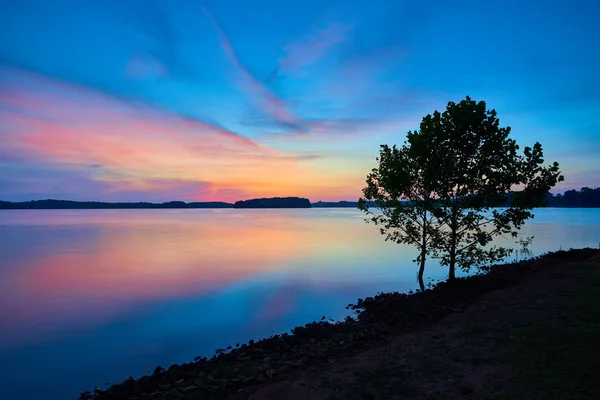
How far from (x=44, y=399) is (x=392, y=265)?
1348 inches

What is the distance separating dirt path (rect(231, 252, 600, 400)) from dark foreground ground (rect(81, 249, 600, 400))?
1.1 inches

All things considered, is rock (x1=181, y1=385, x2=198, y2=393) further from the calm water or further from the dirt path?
the calm water

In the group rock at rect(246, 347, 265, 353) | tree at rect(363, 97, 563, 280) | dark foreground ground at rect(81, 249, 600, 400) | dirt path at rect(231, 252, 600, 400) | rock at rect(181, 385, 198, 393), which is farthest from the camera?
tree at rect(363, 97, 563, 280)

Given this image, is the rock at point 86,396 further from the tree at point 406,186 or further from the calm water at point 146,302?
the tree at point 406,186

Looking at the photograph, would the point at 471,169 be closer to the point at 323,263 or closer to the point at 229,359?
the point at 229,359

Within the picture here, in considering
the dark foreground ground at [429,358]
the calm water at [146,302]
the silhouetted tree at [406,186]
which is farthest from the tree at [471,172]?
the calm water at [146,302]

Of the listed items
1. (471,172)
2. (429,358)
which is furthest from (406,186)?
(429,358)

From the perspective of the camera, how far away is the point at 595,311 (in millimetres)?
14695

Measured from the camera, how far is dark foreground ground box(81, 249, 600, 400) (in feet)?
31.3

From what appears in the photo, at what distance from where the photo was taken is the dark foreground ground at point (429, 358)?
9.55m

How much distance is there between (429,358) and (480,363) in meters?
1.49

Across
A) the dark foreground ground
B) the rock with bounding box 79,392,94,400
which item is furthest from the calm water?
the dark foreground ground

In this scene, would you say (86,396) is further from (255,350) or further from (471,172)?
(471,172)

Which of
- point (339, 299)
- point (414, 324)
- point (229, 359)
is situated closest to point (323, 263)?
point (339, 299)
